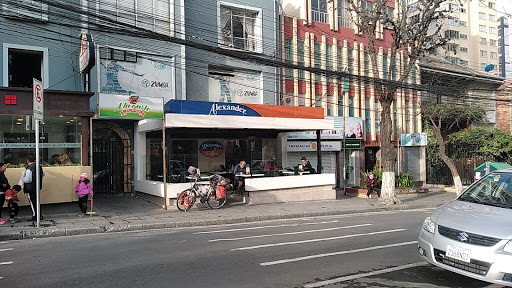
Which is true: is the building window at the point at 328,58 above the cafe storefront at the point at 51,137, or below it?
above

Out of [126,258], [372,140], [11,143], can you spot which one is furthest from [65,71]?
[372,140]

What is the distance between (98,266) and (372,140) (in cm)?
2267

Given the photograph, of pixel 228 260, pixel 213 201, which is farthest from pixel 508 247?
pixel 213 201

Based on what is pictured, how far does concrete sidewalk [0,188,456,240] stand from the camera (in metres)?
10.4

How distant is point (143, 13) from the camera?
58.9 feet

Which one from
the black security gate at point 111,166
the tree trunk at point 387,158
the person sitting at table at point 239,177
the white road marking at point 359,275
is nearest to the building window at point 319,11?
the tree trunk at point 387,158

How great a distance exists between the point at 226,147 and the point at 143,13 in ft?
22.9

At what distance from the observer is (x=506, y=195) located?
609cm

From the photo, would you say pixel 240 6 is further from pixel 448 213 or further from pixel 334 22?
pixel 448 213

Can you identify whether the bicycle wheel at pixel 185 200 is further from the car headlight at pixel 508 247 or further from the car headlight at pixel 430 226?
the car headlight at pixel 508 247

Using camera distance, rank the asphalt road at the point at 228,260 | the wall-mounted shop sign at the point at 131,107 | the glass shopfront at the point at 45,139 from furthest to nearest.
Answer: the wall-mounted shop sign at the point at 131,107 < the glass shopfront at the point at 45,139 < the asphalt road at the point at 228,260

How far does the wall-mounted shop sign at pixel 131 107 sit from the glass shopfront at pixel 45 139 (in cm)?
103

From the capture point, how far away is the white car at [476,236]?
484 centimetres

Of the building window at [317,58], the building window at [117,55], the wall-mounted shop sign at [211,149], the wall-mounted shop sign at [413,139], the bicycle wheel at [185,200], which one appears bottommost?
the bicycle wheel at [185,200]
